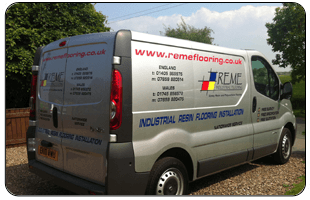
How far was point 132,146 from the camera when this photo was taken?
3.00 m

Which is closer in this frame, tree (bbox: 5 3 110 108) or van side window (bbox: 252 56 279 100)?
van side window (bbox: 252 56 279 100)

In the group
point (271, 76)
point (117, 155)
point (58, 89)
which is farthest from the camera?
point (271, 76)

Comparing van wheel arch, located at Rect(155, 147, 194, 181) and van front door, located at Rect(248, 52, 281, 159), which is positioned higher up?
van front door, located at Rect(248, 52, 281, 159)

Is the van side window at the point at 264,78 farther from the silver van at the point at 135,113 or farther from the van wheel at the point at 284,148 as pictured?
the van wheel at the point at 284,148

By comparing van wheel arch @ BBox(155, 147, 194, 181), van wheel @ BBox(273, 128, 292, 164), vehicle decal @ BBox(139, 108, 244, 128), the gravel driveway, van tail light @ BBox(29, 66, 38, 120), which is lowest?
the gravel driveway

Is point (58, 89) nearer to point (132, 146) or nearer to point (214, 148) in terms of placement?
point (132, 146)

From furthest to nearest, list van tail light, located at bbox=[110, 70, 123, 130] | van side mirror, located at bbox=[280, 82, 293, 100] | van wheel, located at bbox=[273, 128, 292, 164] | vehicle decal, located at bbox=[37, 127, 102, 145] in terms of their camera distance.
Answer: van wheel, located at bbox=[273, 128, 292, 164], van side mirror, located at bbox=[280, 82, 293, 100], vehicle decal, located at bbox=[37, 127, 102, 145], van tail light, located at bbox=[110, 70, 123, 130]

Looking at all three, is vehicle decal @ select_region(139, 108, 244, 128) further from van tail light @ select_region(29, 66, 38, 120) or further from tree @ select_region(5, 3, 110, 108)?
tree @ select_region(5, 3, 110, 108)

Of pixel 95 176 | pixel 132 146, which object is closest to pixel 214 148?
pixel 132 146

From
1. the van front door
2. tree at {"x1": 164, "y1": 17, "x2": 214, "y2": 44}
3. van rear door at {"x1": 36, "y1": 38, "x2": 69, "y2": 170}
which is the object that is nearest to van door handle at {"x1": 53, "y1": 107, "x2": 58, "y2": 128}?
van rear door at {"x1": 36, "y1": 38, "x2": 69, "y2": 170}

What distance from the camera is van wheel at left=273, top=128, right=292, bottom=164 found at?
5621mm

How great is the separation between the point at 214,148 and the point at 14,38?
5.74 m

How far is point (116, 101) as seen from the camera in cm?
293

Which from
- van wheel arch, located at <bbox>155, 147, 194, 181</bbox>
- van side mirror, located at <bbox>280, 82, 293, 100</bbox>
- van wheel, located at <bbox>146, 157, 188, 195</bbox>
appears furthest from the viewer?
van side mirror, located at <bbox>280, 82, 293, 100</bbox>
